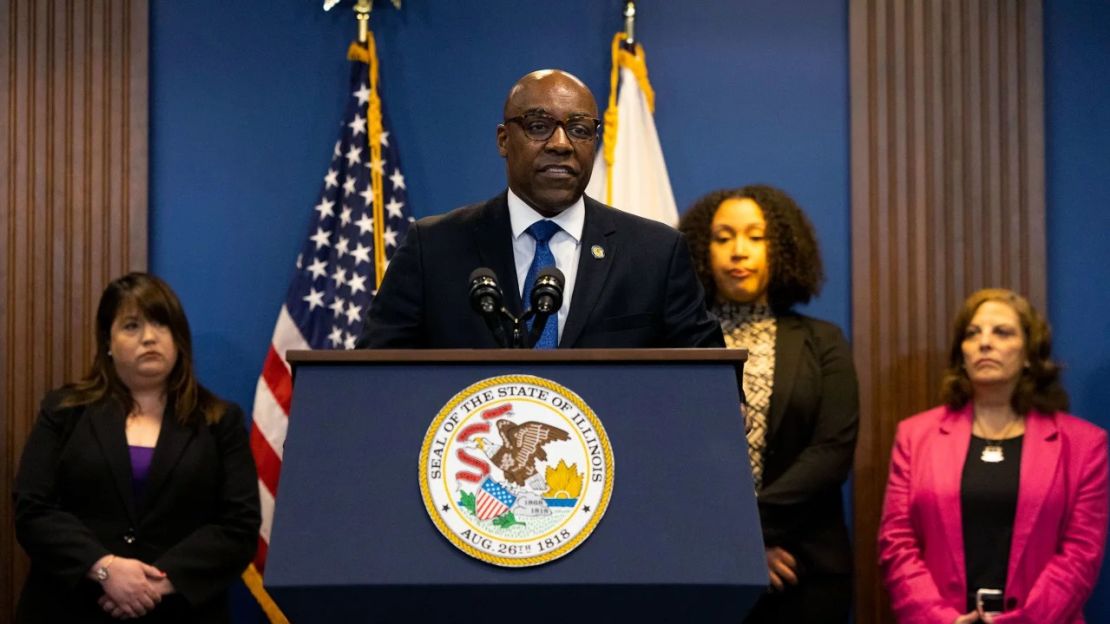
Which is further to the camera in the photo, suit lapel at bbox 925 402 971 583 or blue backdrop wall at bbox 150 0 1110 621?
blue backdrop wall at bbox 150 0 1110 621

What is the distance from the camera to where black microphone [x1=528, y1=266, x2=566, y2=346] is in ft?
7.19

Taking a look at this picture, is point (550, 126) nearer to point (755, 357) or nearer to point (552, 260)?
point (552, 260)

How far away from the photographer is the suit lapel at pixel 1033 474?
12.9 ft

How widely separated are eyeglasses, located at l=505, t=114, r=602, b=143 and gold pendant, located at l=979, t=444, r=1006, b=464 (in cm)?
206

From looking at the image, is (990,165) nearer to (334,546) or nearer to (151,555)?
(151,555)

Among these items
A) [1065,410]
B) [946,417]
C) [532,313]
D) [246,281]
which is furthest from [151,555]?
[1065,410]

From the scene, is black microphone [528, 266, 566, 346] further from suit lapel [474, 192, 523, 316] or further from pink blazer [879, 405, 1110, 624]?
pink blazer [879, 405, 1110, 624]

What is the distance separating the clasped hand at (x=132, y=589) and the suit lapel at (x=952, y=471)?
2.24m

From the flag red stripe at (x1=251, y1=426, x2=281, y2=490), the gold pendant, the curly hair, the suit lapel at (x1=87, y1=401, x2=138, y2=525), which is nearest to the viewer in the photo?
the suit lapel at (x1=87, y1=401, x2=138, y2=525)

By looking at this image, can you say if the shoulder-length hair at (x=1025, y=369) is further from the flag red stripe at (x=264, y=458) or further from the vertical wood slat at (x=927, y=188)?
the flag red stripe at (x=264, y=458)

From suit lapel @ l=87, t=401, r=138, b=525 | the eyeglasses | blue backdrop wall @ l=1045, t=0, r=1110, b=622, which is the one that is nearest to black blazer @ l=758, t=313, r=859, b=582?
blue backdrop wall @ l=1045, t=0, r=1110, b=622

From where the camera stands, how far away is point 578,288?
258 centimetres

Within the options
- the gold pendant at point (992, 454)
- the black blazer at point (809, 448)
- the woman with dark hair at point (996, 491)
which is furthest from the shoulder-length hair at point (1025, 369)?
the black blazer at point (809, 448)

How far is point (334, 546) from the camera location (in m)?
1.87
